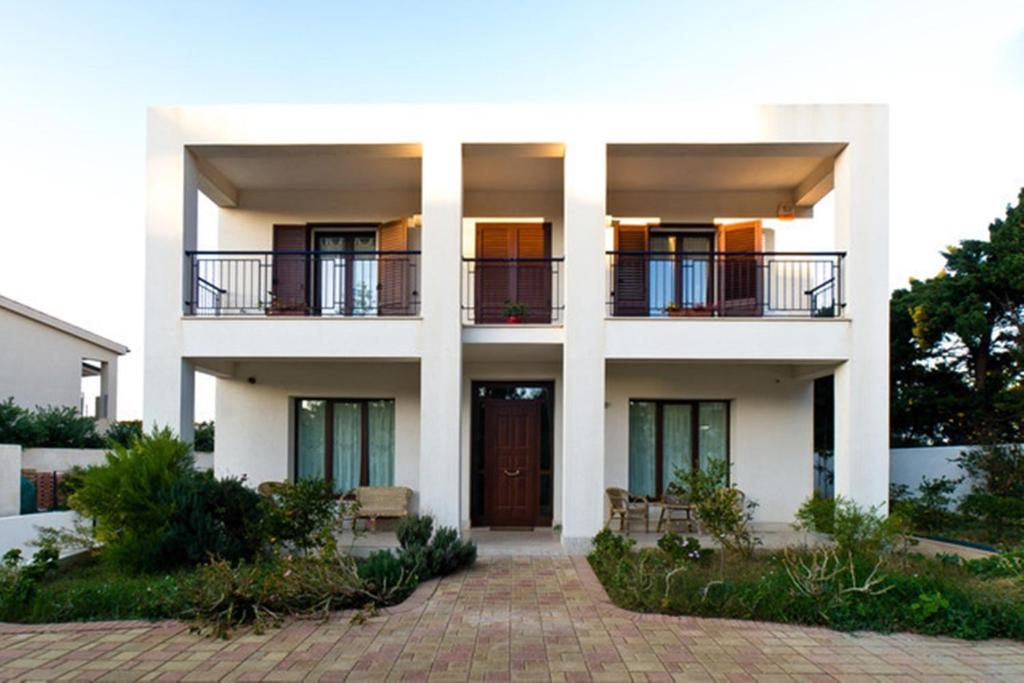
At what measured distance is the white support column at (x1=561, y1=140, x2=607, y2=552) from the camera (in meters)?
10.4

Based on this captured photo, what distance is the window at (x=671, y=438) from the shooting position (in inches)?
512

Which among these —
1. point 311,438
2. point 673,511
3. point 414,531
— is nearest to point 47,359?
point 311,438

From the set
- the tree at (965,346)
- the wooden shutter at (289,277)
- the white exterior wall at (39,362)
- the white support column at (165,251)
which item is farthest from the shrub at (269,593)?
the white exterior wall at (39,362)

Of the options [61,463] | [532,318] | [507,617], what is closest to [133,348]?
[61,463]

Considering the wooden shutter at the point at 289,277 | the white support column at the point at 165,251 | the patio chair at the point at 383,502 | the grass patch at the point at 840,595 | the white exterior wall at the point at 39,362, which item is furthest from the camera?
the white exterior wall at the point at 39,362

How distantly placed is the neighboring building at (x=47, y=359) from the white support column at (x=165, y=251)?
12.4m

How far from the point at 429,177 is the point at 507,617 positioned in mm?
6265

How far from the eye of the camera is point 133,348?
27.9 meters

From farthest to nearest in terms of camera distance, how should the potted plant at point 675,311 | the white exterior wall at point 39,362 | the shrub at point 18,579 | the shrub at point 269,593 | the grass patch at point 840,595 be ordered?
the white exterior wall at point 39,362, the potted plant at point 675,311, the shrub at point 18,579, the shrub at point 269,593, the grass patch at point 840,595

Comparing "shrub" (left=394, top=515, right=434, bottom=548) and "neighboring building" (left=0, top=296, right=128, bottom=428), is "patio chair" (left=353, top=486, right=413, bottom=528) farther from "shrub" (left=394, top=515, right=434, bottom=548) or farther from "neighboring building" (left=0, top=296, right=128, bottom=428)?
"neighboring building" (left=0, top=296, right=128, bottom=428)

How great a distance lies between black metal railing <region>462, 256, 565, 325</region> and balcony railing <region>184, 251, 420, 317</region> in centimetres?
101

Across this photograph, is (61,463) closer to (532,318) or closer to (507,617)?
(532,318)

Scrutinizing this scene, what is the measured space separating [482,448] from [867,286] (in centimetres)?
664

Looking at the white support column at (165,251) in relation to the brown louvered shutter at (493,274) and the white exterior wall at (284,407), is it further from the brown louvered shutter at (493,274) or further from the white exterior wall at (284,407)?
the brown louvered shutter at (493,274)
